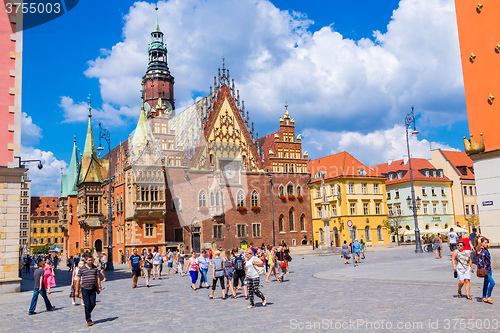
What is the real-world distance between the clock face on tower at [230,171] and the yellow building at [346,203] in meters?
10.8

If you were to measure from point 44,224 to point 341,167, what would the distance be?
9287cm

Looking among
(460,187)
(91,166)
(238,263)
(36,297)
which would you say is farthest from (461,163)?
→ (36,297)

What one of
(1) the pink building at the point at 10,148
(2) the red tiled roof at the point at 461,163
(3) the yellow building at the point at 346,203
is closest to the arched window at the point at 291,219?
(3) the yellow building at the point at 346,203

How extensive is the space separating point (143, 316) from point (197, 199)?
4156 cm

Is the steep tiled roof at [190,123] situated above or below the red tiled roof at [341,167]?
above

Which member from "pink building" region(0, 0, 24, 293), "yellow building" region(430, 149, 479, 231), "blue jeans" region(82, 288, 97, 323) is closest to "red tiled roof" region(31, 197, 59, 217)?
"yellow building" region(430, 149, 479, 231)

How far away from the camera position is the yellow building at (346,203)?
189 feet

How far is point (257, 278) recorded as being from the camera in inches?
537

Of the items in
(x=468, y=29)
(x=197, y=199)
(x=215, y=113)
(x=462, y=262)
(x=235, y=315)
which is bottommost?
(x=235, y=315)

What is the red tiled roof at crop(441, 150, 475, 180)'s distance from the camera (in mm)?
69188

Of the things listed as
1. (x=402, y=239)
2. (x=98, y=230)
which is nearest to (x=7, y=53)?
(x=98, y=230)

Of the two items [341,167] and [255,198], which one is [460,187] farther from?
[255,198]

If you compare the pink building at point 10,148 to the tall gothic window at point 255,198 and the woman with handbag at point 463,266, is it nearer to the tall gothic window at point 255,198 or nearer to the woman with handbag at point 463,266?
the woman with handbag at point 463,266

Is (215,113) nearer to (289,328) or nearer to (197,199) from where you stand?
(197,199)
